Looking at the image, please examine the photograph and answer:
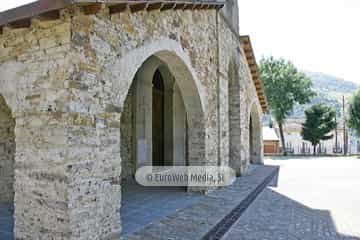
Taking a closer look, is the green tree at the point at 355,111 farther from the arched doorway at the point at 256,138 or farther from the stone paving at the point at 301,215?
the stone paving at the point at 301,215

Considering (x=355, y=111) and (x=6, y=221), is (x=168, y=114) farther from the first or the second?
(x=355, y=111)

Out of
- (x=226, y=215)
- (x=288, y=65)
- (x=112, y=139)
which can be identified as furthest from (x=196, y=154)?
(x=288, y=65)

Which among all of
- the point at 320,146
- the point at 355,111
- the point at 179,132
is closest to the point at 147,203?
the point at 179,132

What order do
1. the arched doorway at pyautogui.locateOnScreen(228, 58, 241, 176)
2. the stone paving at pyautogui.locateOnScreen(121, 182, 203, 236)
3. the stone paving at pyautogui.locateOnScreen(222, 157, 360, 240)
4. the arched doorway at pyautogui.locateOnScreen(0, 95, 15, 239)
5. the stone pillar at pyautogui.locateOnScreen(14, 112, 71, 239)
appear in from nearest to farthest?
the stone pillar at pyautogui.locateOnScreen(14, 112, 71, 239) < the stone paving at pyautogui.locateOnScreen(222, 157, 360, 240) < the stone paving at pyautogui.locateOnScreen(121, 182, 203, 236) < the arched doorway at pyautogui.locateOnScreen(0, 95, 15, 239) < the arched doorway at pyautogui.locateOnScreen(228, 58, 241, 176)

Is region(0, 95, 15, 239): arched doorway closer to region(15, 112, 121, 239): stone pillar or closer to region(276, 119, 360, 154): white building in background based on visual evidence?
region(15, 112, 121, 239): stone pillar

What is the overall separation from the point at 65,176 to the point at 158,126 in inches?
264

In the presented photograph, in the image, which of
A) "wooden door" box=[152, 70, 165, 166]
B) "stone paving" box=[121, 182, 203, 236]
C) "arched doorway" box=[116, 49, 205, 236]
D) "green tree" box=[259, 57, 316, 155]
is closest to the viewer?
"stone paving" box=[121, 182, 203, 236]

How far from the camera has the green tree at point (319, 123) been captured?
27.1 metres

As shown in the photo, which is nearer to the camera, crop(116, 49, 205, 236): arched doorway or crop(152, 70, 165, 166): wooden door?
crop(116, 49, 205, 236): arched doorway

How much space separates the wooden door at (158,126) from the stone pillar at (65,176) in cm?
587

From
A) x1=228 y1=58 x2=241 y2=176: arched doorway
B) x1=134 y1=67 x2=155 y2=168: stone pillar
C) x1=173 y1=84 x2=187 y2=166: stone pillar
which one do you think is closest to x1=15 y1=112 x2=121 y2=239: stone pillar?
x1=173 y1=84 x2=187 y2=166: stone pillar

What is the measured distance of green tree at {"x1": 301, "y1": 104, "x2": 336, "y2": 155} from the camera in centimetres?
2712

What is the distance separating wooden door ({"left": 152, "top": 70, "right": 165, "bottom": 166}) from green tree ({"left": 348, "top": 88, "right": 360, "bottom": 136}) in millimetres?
19991

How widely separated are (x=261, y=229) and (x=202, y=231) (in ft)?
3.22
